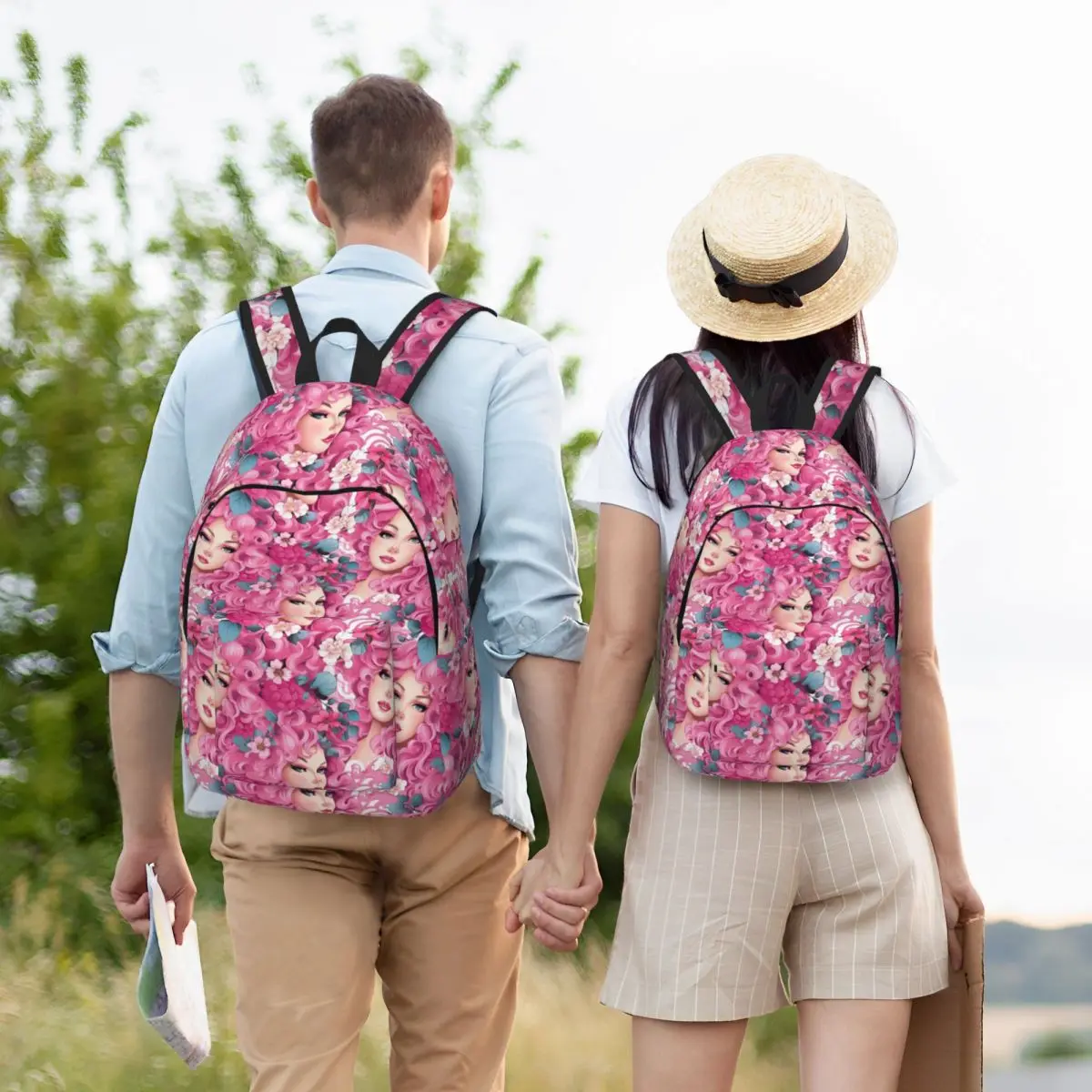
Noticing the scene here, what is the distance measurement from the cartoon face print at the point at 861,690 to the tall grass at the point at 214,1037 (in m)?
2.24

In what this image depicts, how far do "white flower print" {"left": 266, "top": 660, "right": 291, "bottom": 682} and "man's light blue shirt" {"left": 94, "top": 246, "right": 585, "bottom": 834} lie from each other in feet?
0.86

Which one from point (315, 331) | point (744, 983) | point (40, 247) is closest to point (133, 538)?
point (315, 331)

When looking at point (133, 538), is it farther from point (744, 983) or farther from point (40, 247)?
point (40, 247)

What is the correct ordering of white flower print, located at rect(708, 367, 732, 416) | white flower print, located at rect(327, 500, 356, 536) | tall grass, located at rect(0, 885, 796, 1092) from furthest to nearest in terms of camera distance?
tall grass, located at rect(0, 885, 796, 1092), white flower print, located at rect(708, 367, 732, 416), white flower print, located at rect(327, 500, 356, 536)

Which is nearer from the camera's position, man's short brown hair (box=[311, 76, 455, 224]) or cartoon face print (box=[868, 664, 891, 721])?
cartoon face print (box=[868, 664, 891, 721])

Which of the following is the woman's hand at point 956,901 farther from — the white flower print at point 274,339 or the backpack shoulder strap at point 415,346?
the white flower print at point 274,339

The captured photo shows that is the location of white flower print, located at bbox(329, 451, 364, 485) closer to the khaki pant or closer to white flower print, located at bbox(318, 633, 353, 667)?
white flower print, located at bbox(318, 633, 353, 667)

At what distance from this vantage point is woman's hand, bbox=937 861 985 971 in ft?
6.81

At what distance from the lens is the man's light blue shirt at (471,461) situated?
81.0 inches

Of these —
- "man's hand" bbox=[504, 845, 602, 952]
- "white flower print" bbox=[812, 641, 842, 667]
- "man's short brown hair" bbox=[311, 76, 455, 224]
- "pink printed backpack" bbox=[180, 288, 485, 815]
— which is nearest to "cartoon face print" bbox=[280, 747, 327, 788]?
"pink printed backpack" bbox=[180, 288, 485, 815]

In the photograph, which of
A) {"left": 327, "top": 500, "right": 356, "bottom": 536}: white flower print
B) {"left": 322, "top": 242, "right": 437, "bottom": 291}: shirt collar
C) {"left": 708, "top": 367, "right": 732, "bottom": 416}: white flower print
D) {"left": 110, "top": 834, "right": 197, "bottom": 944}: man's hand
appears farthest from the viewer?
{"left": 110, "top": 834, "right": 197, "bottom": 944}: man's hand

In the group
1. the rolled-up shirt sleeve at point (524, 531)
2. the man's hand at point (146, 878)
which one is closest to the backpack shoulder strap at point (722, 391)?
the rolled-up shirt sleeve at point (524, 531)

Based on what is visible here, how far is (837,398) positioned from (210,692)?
3.11 ft

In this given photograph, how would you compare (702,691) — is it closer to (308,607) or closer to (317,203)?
(308,607)
